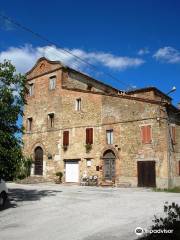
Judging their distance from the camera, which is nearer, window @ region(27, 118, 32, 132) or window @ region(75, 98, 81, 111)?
window @ region(75, 98, 81, 111)

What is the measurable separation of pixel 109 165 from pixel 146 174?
3.73 meters

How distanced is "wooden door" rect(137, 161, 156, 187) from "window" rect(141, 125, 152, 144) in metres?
1.75

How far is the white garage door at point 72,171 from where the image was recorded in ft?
102

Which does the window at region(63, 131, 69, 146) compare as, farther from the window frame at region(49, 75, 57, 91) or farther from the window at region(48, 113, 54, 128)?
the window frame at region(49, 75, 57, 91)

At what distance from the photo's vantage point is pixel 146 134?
87.8 feet

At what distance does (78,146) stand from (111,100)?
5430 mm

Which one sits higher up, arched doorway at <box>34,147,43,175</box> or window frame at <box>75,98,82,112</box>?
window frame at <box>75,98,82,112</box>

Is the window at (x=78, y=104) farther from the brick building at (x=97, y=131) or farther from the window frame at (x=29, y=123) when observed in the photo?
the window frame at (x=29, y=123)

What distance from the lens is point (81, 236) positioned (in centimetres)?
900

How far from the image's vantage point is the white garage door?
31019 mm

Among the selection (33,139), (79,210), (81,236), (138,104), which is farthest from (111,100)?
(81,236)

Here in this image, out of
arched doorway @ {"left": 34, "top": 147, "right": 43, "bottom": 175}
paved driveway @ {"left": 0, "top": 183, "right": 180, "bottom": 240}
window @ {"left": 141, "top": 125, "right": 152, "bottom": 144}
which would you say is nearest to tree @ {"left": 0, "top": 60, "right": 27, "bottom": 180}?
paved driveway @ {"left": 0, "top": 183, "right": 180, "bottom": 240}

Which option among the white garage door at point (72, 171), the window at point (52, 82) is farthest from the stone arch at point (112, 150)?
the window at point (52, 82)

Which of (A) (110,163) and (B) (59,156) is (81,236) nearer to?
(A) (110,163)
